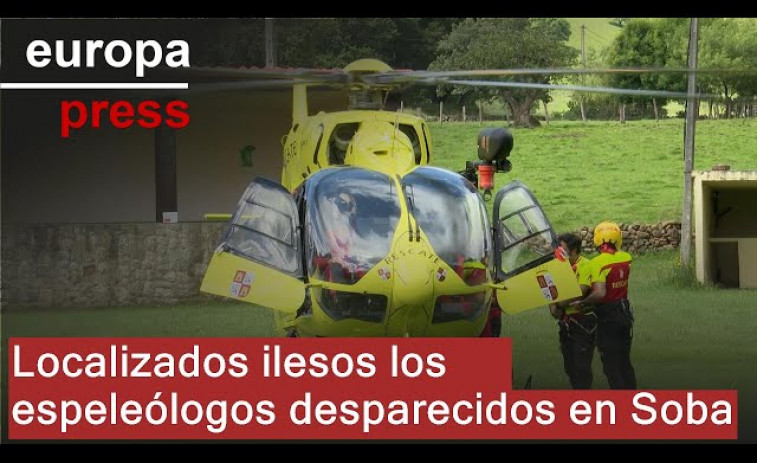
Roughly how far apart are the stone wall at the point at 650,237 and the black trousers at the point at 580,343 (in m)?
16.4

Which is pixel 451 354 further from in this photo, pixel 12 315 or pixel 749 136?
pixel 749 136

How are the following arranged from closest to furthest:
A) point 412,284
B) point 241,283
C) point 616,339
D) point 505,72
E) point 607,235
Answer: point 505,72 → point 412,284 → point 241,283 → point 607,235 → point 616,339

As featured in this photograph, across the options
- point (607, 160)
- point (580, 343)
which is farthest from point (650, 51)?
point (580, 343)

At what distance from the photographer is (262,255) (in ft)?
36.7

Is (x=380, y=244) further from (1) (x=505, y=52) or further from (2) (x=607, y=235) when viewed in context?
(1) (x=505, y=52)

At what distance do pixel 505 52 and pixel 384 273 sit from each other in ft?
75.0

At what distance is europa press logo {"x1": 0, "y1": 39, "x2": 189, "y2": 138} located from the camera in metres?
12.1

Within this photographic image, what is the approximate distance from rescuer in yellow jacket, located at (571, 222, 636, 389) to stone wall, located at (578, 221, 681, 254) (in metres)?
16.5

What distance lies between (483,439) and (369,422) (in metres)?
0.84

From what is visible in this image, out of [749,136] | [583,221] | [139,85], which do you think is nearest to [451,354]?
[139,85]

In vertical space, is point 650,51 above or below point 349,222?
above

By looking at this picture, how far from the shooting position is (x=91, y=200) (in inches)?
Answer: 874

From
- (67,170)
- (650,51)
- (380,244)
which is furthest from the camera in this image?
(650,51)

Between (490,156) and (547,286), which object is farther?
(490,156)
